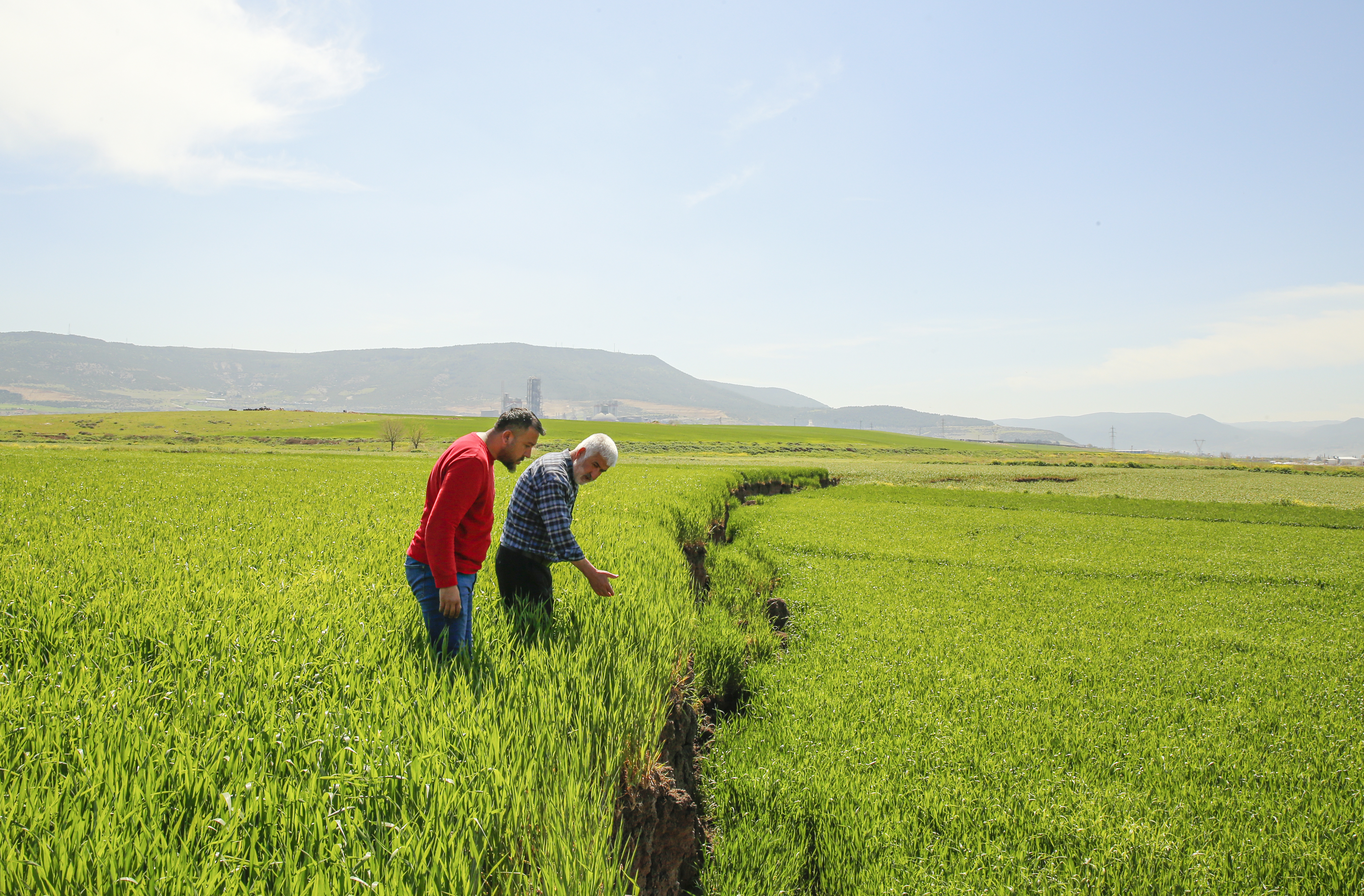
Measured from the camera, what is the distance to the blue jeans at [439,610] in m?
4.50

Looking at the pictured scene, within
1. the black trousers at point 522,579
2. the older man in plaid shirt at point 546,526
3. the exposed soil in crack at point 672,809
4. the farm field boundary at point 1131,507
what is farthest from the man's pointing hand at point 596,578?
the farm field boundary at point 1131,507

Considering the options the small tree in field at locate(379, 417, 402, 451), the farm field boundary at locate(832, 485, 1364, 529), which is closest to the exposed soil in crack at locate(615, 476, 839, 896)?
the farm field boundary at locate(832, 485, 1364, 529)

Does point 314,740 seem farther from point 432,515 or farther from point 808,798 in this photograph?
point 808,798

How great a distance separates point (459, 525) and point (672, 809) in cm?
256

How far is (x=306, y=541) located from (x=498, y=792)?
771 centimetres

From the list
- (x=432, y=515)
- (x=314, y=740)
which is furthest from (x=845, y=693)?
(x=314, y=740)

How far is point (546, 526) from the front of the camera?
5.07m

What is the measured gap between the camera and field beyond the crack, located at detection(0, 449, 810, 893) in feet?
6.87

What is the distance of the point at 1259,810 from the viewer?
18.4 feet

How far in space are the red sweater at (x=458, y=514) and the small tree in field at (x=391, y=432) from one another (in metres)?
104

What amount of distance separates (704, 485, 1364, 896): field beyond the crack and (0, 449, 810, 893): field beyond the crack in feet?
6.15

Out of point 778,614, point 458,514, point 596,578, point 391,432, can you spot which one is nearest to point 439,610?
point 458,514

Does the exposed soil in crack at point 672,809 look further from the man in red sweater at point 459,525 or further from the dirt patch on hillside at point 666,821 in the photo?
the man in red sweater at point 459,525

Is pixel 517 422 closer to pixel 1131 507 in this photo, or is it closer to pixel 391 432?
pixel 1131 507
